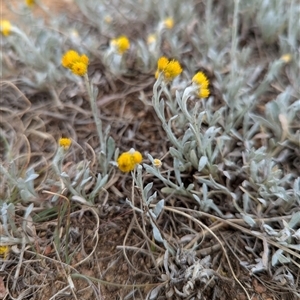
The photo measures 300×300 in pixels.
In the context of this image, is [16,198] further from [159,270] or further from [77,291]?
[159,270]

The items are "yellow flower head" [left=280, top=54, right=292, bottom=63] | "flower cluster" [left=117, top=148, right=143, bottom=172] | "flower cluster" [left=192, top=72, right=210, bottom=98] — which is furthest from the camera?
"yellow flower head" [left=280, top=54, right=292, bottom=63]

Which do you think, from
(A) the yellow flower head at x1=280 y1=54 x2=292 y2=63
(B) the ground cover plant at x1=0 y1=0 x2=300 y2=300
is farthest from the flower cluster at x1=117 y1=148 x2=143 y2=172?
(A) the yellow flower head at x1=280 y1=54 x2=292 y2=63

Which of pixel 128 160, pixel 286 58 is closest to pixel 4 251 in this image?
pixel 128 160

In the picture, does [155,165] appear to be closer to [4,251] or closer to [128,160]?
[128,160]

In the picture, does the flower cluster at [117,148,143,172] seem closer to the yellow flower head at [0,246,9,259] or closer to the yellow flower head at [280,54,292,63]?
the yellow flower head at [0,246,9,259]

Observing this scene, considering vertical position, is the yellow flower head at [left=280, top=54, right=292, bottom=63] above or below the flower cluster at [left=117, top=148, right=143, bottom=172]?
above

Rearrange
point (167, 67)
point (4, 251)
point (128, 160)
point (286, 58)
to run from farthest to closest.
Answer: point (286, 58) → point (4, 251) → point (167, 67) → point (128, 160)

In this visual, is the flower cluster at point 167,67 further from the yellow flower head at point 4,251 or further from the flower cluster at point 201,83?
the yellow flower head at point 4,251

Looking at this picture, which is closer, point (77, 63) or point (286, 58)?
point (77, 63)

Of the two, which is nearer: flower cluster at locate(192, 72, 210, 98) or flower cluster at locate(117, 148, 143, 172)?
flower cluster at locate(117, 148, 143, 172)

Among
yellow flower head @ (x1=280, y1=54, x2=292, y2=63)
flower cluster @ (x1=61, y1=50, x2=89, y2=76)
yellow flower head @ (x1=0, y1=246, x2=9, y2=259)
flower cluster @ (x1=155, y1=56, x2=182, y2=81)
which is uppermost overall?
flower cluster @ (x1=155, y1=56, x2=182, y2=81)
